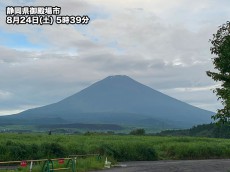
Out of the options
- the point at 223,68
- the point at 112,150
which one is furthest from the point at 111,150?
the point at 223,68

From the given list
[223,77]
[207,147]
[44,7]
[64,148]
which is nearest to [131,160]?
[64,148]

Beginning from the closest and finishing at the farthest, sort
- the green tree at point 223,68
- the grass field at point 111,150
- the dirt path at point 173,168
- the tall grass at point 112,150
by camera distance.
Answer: the green tree at point 223,68, the dirt path at point 173,168, the grass field at point 111,150, the tall grass at point 112,150

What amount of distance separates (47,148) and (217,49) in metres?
27.5

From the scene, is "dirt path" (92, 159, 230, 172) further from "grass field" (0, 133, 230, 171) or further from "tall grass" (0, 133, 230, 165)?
"tall grass" (0, 133, 230, 165)

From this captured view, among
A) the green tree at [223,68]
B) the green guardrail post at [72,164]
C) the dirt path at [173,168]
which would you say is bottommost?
the dirt path at [173,168]

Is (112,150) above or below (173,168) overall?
above

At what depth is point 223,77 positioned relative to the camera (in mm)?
17594

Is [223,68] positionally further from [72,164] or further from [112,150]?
[112,150]

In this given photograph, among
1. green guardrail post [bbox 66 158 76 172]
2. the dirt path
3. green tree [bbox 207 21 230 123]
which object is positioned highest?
green tree [bbox 207 21 230 123]

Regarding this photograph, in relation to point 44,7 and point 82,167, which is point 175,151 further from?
point 44,7

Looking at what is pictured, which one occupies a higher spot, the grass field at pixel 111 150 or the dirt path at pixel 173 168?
the grass field at pixel 111 150

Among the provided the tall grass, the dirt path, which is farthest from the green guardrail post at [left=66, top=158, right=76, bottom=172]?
the tall grass

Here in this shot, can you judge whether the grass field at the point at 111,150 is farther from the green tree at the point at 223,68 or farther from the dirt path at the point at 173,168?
the green tree at the point at 223,68

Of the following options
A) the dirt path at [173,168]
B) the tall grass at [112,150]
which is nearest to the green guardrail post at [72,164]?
the dirt path at [173,168]
